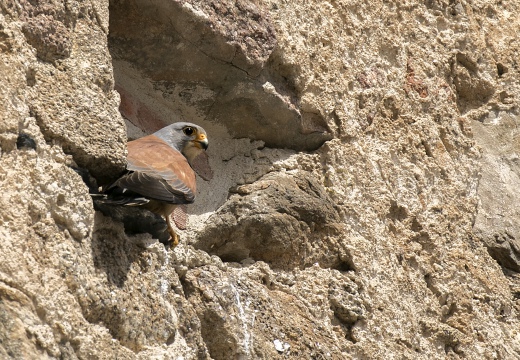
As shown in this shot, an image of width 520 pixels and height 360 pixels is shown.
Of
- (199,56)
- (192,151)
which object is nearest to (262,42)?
(199,56)

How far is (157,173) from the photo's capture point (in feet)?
9.16

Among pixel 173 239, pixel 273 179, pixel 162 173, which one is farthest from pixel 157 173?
pixel 273 179

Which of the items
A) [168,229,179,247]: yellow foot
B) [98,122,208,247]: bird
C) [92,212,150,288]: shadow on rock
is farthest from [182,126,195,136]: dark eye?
[92,212,150,288]: shadow on rock

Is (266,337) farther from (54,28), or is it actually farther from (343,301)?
(54,28)

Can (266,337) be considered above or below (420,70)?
below

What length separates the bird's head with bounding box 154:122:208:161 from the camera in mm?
3271

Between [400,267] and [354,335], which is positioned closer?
[354,335]

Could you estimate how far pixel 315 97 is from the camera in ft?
11.8

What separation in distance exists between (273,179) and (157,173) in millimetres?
685

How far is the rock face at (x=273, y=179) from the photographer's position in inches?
92.9

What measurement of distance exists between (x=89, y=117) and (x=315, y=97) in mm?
1243

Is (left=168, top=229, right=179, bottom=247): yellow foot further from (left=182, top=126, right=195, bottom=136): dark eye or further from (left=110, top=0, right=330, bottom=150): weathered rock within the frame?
(left=110, top=0, right=330, bottom=150): weathered rock

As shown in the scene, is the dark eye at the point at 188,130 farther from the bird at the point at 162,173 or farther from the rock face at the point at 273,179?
the rock face at the point at 273,179

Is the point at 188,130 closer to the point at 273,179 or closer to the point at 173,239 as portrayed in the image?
the point at 273,179
